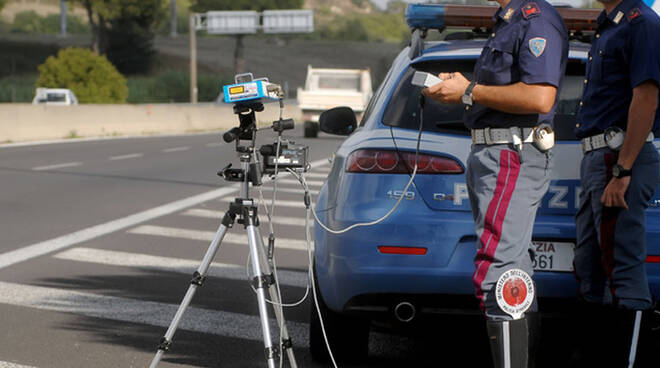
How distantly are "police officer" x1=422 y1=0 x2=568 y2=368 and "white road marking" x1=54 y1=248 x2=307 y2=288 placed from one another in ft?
12.5

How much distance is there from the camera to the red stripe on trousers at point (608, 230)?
4.41 meters

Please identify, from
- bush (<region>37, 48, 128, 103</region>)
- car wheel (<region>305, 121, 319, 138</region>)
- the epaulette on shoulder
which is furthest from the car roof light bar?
bush (<region>37, 48, 128, 103</region>)

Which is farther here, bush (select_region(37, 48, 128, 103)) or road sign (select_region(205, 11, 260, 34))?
road sign (select_region(205, 11, 260, 34))

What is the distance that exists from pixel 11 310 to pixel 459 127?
3.25 metres

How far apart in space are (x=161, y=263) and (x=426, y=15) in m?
4.02

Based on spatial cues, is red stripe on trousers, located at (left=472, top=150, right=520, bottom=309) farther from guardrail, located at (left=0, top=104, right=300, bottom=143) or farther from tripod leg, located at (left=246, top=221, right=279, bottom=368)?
guardrail, located at (left=0, top=104, right=300, bottom=143)

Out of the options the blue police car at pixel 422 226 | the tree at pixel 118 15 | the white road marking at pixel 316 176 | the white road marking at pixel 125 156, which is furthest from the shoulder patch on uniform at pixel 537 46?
the tree at pixel 118 15

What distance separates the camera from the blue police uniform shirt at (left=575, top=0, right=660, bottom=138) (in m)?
4.34

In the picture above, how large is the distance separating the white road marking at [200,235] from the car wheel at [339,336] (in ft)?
14.5

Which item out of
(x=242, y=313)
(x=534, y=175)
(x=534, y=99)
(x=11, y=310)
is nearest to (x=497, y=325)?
(x=534, y=175)

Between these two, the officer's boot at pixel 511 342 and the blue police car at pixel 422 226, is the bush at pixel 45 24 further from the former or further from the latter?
the officer's boot at pixel 511 342

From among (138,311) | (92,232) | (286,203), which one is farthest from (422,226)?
(286,203)

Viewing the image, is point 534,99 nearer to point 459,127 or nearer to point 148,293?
point 459,127

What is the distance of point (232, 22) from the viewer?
90625 millimetres
